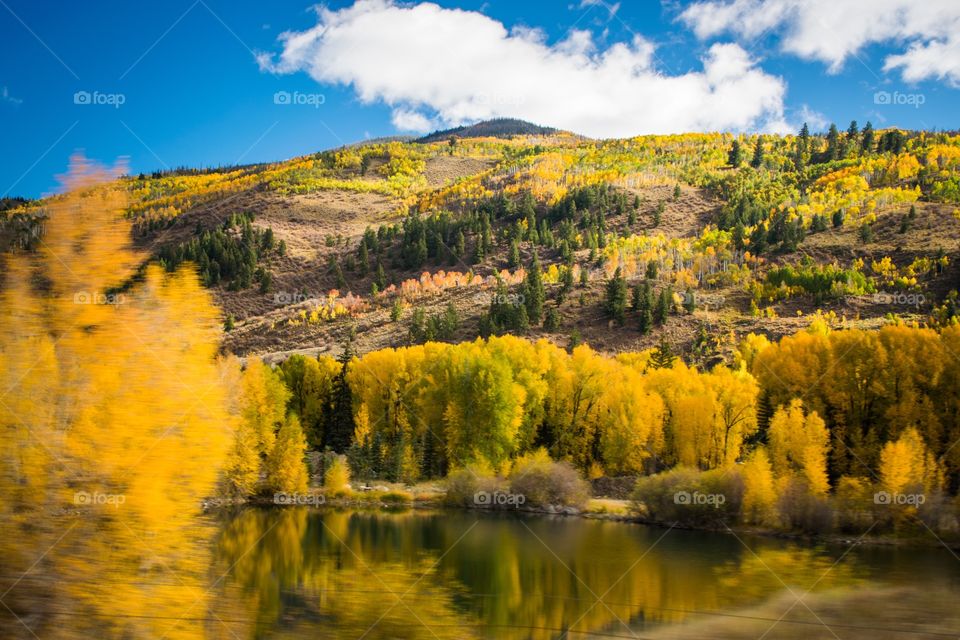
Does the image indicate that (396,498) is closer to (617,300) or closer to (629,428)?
(629,428)

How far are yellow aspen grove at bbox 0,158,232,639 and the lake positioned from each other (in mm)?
1848

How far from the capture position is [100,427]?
13359mm

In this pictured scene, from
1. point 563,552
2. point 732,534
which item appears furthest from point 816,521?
point 563,552

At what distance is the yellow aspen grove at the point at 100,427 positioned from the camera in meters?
12.4

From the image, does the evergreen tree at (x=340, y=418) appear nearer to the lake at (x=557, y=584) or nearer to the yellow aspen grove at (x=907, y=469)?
the lake at (x=557, y=584)

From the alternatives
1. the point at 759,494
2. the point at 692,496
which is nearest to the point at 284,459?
the point at 692,496

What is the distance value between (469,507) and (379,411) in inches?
802

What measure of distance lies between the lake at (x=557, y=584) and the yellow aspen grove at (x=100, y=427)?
6.06 feet

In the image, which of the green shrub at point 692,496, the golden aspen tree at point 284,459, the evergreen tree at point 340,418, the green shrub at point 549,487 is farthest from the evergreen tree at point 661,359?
the golden aspen tree at point 284,459

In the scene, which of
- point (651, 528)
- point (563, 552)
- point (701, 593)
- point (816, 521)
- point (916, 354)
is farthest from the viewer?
point (916, 354)

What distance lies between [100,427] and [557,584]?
21.8 metres

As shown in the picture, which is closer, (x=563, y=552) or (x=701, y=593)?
(x=701, y=593)

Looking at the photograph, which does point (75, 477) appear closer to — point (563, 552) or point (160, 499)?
point (160, 499)

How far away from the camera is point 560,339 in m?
115
